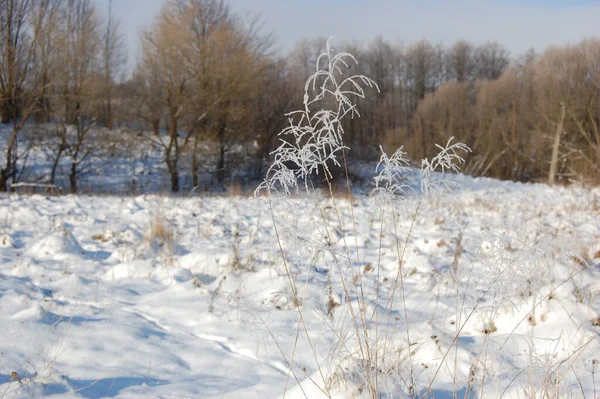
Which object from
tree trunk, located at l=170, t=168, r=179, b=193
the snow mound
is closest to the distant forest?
tree trunk, located at l=170, t=168, r=179, b=193

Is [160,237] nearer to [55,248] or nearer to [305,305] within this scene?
[55,248]

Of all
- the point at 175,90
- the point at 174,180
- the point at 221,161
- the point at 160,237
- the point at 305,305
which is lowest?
the point at 305,305

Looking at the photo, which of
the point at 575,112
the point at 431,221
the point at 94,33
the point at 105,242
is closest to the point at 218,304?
the point at 105,242

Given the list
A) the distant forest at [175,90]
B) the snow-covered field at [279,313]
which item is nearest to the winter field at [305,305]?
the snow-covered field at [279,313]

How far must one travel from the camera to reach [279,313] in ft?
9.83

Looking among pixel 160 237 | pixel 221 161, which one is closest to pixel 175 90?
pixel 221 161

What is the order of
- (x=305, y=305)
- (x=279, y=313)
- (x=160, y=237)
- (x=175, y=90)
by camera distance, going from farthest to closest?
(x=175, y=90) → (x=160, y=237) → (x=279, y=313) → (x=305, y=305)

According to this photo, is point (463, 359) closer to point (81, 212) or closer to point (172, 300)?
point (172, 300)

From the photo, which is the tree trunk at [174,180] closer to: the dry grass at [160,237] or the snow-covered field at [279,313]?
the snow-covered field at [279,313]

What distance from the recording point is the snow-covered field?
195 cm

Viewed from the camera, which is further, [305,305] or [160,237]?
[160,237]

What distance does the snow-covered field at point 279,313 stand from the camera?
195 centimetres

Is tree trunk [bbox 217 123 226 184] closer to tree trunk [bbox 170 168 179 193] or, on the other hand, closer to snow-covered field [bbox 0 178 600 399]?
tree trunk [bbox 170 168 179 193]

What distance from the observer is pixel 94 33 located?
13812mm
